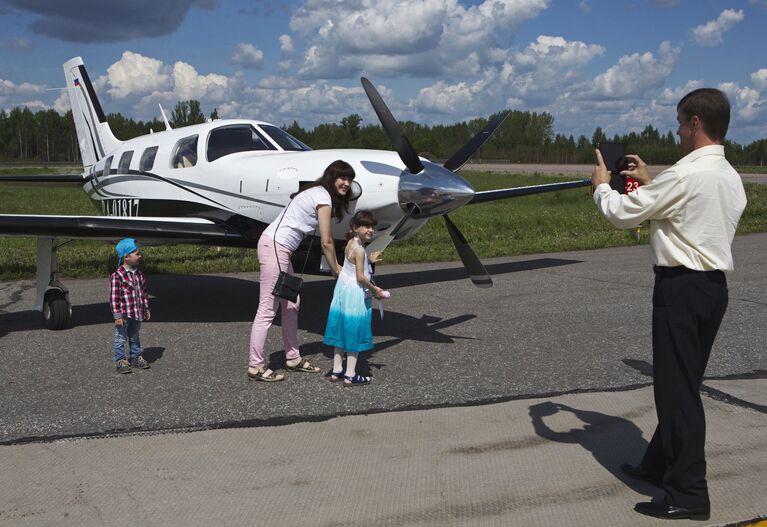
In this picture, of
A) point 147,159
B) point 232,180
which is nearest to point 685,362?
point 232,180

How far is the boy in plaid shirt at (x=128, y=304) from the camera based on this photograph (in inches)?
260

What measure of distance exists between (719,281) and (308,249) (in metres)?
5.04

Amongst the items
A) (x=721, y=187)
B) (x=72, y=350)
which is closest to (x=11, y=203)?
(x=72, y=350)

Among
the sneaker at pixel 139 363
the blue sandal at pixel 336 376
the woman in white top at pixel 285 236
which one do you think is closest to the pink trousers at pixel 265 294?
the woman in white top at pixel 285 236

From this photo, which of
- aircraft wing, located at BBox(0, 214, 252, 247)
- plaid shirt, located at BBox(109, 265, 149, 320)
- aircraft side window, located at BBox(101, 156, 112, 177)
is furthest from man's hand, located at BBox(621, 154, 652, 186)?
aircraft side window, located at BBox(101, 156, 112, 177)

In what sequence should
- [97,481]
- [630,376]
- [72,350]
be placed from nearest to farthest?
[97,481] → [630,376] → [72,350]

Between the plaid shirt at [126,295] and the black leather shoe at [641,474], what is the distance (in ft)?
14.7

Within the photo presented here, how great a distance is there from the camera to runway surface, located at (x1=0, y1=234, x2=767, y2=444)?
18.2 feet

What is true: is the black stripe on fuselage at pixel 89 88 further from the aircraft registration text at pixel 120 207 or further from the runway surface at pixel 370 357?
the runway surface at pixel 370 357

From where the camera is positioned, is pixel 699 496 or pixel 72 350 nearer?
pixel 699 496

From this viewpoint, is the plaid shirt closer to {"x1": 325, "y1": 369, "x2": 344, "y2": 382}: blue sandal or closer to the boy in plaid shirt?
the boy in plaid shirt

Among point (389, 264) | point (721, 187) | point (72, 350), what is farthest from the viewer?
point (389, 264)

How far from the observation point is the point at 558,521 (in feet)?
11.9

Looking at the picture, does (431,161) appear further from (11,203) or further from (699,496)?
(11,203)
